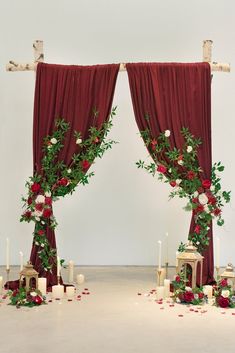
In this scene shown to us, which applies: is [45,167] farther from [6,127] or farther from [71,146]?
[6,127]

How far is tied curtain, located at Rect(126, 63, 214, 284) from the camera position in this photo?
5695mm

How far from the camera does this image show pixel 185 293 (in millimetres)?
5191

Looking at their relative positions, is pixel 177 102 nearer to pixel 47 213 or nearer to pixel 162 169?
pixel 162 169

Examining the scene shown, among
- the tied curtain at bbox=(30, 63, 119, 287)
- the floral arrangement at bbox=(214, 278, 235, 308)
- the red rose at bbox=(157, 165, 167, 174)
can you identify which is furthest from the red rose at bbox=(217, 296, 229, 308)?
the tied curtain at bbox=(30, 63, 119, 287)

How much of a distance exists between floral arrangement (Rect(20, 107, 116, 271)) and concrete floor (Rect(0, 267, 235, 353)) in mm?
602

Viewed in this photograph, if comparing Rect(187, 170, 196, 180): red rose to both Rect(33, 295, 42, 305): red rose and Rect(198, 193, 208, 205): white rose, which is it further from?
Rect(33, 295, 42, 305): red rose

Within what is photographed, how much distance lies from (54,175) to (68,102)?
2.20 feet

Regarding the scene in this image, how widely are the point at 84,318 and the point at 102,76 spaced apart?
2245 mm

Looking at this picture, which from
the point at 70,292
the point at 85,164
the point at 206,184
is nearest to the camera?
the point at 70,292

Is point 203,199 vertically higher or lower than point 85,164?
lower

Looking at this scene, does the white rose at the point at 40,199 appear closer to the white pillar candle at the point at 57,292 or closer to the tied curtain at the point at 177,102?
the white pillar candle at the point at 57,292

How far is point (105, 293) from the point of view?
564cm

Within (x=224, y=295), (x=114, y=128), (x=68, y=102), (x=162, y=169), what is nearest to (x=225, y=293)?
(x=224, y=295)

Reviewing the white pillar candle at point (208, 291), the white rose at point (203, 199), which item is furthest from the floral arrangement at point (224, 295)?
the white rose at point (203, 199)
